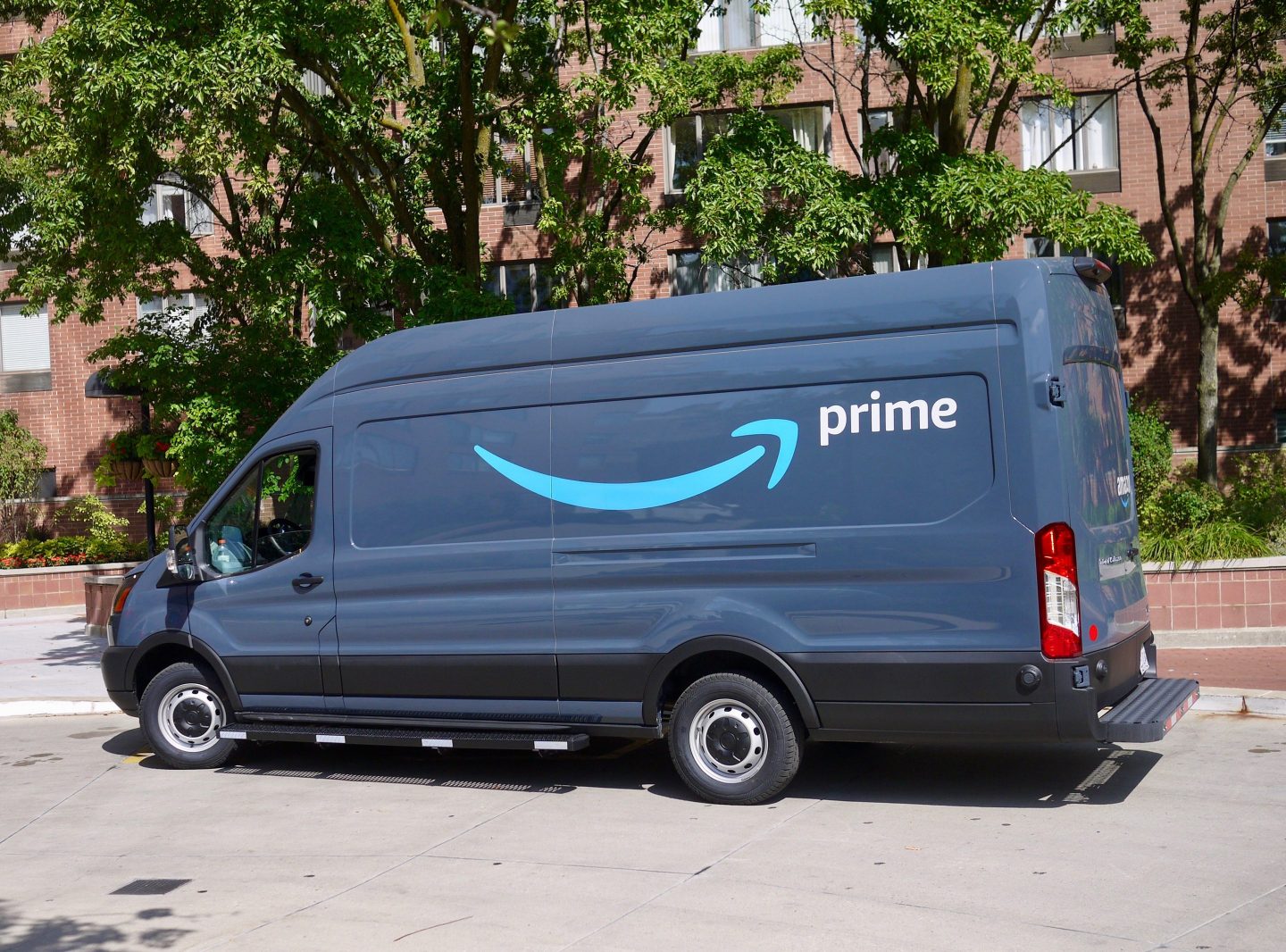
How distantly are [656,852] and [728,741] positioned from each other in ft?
3.68

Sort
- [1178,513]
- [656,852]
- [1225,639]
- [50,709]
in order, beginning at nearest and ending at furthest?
[656,852] → [50,709] → [1225,639] → [1178,513]

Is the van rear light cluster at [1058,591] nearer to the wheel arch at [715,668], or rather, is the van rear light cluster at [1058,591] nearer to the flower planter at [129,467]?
the wheel arch at [715,668]

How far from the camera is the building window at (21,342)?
30.6 metres

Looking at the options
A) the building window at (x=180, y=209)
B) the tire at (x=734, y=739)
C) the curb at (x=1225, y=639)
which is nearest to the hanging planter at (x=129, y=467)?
the building window at (x=180, y=209)

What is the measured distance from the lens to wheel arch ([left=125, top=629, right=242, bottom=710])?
30.4 ft

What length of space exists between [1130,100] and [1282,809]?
70.7 feet

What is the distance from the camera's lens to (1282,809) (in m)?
7.09

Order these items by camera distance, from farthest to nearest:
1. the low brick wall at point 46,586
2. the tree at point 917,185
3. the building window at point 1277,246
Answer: the building window at point 1277,246 → the low brick wall at point 46,586 → the tree at point 917,185

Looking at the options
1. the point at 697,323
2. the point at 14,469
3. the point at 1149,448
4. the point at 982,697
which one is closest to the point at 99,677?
the point at 697,323

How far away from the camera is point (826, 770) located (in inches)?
→ 338

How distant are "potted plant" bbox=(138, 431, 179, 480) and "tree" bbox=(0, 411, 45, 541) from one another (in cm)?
964

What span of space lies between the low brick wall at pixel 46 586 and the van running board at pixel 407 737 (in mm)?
14381

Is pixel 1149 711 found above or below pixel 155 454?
below

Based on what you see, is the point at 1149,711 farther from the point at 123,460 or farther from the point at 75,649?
the point at 123,460
